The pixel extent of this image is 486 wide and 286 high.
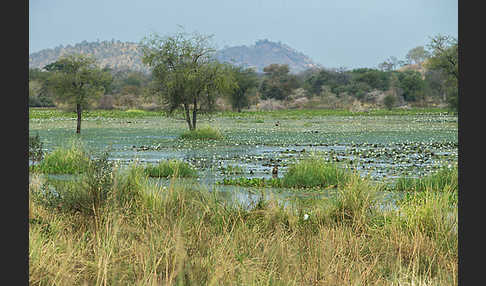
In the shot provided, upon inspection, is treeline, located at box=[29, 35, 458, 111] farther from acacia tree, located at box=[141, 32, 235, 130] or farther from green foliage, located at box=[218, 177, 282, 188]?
green foliage, located at box=[218, 177, 282, 188]

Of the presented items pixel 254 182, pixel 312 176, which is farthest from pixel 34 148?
pixel 312 176

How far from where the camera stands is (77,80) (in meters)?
29.4

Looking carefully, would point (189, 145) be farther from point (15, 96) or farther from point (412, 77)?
point (412, 77)

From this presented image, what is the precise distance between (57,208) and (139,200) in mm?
1104

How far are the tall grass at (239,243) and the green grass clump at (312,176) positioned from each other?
3430mm

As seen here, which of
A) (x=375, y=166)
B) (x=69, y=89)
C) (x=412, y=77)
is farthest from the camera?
(x=412, y=77)

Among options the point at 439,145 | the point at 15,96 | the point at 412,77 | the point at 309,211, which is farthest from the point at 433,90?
the point at 15,96

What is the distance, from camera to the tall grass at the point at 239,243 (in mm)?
4477

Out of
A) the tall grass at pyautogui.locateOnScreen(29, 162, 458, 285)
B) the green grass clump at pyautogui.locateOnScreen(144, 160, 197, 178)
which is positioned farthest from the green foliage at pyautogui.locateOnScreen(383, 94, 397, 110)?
the tall grass at pyautogui.locateOnScreen(29, 162, 458, 285)

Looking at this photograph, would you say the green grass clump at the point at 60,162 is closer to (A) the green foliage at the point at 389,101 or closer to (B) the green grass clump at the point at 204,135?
(B) the green grass clump at the point at 204,135

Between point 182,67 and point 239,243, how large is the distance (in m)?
22.2

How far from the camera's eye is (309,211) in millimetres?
7453

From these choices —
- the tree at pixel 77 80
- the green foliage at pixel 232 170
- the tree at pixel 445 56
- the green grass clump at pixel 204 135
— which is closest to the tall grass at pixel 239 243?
the green foliage at pixel 232 170

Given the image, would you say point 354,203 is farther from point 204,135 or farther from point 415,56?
point 415,56
